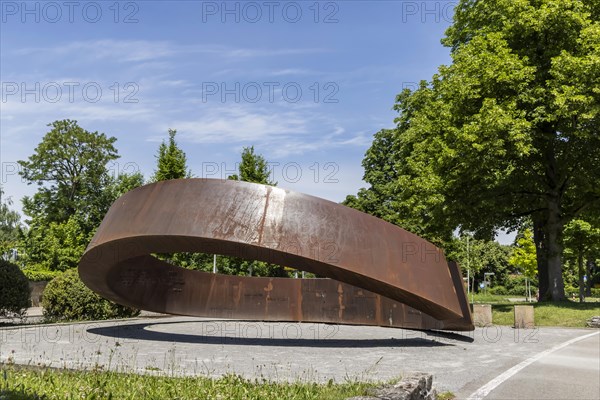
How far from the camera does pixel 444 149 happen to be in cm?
2483

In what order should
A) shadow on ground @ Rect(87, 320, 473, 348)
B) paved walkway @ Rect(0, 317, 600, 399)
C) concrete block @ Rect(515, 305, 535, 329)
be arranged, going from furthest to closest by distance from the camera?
1. concrete block @ Rect(515, 305, 535, 329)
2. shadow on ground @ Rect(87, 320, 473, 348)
3. paved walkway @ Rect(0, 317, 600, 399)

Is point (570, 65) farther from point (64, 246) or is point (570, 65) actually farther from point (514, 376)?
point (64, 246)

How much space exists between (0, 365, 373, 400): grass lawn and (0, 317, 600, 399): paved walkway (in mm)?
814

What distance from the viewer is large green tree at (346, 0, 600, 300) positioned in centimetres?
2255

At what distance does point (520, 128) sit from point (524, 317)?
25.7ft

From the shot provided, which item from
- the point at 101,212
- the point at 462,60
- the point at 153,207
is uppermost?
the point at 462,60

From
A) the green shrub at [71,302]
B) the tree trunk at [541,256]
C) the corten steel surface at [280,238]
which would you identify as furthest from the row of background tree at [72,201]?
the corten steel surface at [280,238]

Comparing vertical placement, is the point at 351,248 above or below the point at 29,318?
above

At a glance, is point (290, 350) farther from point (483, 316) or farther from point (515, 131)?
point (515, 131)

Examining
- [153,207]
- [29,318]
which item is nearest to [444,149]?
[153,207]

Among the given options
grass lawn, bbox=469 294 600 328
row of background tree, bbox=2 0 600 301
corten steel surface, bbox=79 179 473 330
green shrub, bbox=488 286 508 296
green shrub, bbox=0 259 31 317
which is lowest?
green shrub, bbox=488 286 508 296

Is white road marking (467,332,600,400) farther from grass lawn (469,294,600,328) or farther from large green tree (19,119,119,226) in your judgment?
large green tree (19,119,119,226)

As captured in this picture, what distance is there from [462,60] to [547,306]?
38.9ft

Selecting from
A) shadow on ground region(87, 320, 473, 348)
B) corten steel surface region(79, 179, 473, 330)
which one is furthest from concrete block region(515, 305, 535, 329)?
corten steel surface region(79, 179, 473, 330)
